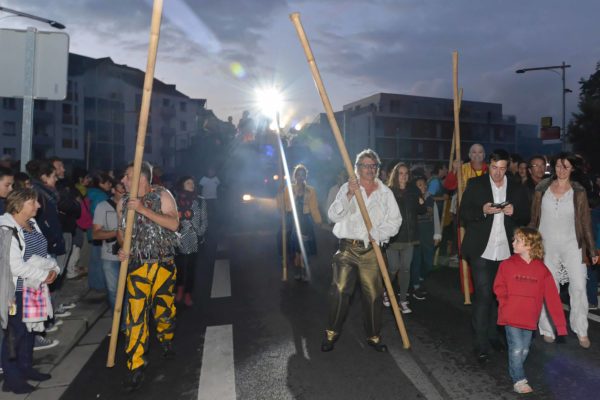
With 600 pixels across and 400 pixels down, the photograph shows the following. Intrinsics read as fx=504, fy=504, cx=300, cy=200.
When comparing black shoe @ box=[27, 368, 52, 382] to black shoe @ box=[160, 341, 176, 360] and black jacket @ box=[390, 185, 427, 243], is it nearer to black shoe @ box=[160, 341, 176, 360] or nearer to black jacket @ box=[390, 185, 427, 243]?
black shoe @ box=[160, 341, 176, 360]

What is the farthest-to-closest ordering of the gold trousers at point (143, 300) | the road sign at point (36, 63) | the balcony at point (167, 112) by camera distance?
the balcony at point (167, 112) → the road sign at point (36, 63) → the gold trousers at point (143, 300)

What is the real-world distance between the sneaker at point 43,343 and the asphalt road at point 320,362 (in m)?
0.48

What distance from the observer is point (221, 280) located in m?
9.43

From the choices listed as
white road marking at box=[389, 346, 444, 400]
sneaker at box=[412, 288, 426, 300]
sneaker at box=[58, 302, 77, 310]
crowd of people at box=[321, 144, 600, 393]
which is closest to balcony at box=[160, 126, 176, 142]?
sneaker at box=[58, 302, 77, 310]

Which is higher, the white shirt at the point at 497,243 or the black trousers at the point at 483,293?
the white shirt at the point at 497,243

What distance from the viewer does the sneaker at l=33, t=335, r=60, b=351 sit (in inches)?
214

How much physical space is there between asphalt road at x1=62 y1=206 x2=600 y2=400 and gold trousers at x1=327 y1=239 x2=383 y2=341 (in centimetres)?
29

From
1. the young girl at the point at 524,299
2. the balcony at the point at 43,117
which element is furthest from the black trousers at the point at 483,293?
the balcony at the point at 43,117

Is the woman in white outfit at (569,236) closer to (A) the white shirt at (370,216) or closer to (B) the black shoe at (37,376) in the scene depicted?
(A) the white shirt at (370,216)

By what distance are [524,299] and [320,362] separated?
1987 mm

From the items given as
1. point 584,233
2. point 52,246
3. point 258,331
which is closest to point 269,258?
point 258,331

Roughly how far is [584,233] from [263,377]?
365 cm

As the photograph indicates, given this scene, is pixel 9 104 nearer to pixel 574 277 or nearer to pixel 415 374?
pixel 415 374

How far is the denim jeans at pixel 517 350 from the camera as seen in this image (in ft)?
13.8
